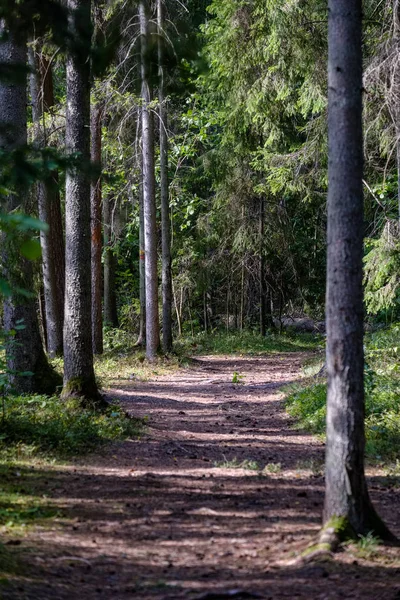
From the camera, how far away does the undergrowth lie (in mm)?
8867

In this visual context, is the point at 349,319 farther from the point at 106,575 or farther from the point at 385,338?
the point at 385,338

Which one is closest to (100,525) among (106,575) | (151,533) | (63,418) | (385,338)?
(151,533)

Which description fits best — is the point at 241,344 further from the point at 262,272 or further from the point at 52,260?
the point at 52,260

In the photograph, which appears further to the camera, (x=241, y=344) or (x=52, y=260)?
(x=241, y=344)

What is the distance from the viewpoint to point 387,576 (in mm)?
4922

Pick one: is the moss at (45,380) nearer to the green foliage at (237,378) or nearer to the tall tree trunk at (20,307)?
the tall tree trunk at (20,307)

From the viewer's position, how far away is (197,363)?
64.7 feet

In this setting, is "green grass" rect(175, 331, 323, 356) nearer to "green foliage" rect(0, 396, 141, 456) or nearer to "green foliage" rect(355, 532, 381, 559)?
"green foliage" rect(0, 396, 141, 456)

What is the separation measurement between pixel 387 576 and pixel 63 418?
17.7 ft

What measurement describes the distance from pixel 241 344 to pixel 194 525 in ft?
59.8

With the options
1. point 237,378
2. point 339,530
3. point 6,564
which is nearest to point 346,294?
point 339,530

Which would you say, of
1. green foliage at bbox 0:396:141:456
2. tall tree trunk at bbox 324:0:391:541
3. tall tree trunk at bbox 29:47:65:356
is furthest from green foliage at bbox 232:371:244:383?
tall tree trunk at bbox 324:0:391:541

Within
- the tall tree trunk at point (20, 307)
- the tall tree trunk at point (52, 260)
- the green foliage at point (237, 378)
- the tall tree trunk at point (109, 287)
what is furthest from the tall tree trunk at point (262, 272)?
the tall tree trunk at point (20, 307)

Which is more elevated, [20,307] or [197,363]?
[20,307]
